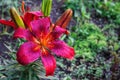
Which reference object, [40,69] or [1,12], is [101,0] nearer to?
[1,12]

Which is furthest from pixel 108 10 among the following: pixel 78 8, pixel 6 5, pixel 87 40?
pixel 6 5

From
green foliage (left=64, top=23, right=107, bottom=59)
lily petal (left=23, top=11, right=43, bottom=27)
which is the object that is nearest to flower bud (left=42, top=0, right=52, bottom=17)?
lily petal (left=23, top=11, right=43, bottom=27)

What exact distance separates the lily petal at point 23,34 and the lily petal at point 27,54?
0.11 ft

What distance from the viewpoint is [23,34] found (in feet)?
5.90

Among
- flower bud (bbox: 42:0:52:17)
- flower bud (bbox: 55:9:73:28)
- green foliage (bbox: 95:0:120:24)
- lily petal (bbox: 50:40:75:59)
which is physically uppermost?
flower bud (bbox: 42:0:52:17)

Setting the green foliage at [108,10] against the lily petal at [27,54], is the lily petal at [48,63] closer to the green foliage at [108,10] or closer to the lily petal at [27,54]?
the lily petal at [27,54]

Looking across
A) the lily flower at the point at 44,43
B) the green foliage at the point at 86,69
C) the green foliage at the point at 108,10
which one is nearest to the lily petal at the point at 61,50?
the lily flower at the point at 44,43

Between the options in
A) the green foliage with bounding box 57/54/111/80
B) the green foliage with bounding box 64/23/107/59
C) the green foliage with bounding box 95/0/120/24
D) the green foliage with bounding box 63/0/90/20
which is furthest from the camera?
the green foliage with bounding box 95/0/120/24

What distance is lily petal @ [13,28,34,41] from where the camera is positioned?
1.78 m

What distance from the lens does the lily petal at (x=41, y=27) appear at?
6.07 ft

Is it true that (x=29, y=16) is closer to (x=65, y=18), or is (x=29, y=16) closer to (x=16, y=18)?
(x=16, y=18)

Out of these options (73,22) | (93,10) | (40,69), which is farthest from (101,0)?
(40,69)

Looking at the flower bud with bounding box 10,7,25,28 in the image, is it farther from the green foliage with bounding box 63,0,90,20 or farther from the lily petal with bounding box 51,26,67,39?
the green foliage with bounding box 63,0,90,20

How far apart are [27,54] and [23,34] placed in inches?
4.2
